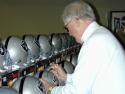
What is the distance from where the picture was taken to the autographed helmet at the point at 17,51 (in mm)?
2404

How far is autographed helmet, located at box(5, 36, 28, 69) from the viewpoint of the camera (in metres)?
2.40

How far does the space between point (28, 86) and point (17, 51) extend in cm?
33

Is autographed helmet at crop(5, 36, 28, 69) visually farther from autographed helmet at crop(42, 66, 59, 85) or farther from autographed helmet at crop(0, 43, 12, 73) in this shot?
autographed helmet at crop(42, 66, 59, 85)

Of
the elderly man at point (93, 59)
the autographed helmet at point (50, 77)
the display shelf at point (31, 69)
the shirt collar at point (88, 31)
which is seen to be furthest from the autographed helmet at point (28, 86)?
the shirt collar at point (88, 31)

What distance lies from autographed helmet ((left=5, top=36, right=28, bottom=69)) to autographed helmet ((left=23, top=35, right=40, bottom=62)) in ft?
0.36

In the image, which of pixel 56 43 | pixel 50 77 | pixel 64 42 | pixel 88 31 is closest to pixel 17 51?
pixel 50 77

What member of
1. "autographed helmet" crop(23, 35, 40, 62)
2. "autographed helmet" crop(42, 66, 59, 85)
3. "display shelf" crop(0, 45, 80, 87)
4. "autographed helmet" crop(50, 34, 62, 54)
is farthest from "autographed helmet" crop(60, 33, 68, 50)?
"autographed helmet" crop(42, 66, 59, 85)

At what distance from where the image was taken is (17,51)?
2.42 metres

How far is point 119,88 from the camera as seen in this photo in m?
1.88

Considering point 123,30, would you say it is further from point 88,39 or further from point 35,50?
point 88,39

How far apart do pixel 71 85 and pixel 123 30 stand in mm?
5136

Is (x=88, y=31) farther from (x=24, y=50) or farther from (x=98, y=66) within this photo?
(x=24, y=50)

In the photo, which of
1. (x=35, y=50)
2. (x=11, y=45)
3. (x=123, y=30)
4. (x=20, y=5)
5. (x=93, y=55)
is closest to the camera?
(x=93, y=55)

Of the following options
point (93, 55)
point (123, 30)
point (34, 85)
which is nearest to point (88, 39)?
point (93, 55)
